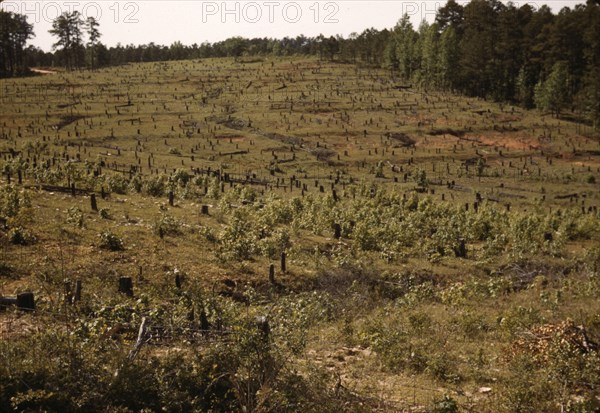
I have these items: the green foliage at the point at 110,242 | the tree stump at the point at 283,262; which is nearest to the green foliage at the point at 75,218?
the green foliage at the point at 110,242

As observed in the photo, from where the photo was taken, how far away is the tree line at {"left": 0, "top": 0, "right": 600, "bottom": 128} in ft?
250

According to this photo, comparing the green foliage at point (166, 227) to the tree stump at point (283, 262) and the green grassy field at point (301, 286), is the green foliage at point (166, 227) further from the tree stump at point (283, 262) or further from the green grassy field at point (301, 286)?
the tree stump at point (283, 262)

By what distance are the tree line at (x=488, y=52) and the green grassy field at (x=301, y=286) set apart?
31.8 m

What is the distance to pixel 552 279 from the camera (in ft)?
61.4

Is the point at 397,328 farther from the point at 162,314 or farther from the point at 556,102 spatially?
the point at 556,102

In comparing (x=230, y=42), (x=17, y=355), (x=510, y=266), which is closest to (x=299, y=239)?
(x=510, y=266)

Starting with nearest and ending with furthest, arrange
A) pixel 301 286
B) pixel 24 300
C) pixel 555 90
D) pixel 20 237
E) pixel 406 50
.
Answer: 1. pixel 24 300
2. pixel 20 237
3. pixel 301 286
4. pixel 555 90
5. pixel 406 50

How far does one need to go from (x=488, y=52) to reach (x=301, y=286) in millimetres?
84961

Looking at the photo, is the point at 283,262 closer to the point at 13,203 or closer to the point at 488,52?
the point at 13,203

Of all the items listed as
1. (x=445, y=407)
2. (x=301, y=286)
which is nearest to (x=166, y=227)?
(x=301, y=286)

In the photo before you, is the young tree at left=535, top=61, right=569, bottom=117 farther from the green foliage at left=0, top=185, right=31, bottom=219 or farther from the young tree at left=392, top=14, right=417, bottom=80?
the green foliage at left=0, top=185, right=31, bottom=219

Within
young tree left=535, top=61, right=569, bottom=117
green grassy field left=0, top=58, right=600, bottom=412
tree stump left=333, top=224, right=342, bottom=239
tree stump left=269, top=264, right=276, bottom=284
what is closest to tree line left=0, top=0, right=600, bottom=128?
young tree left=535, top=61, right=569, bottom=117

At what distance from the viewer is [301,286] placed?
1639 cm

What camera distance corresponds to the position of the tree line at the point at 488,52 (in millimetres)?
76125
